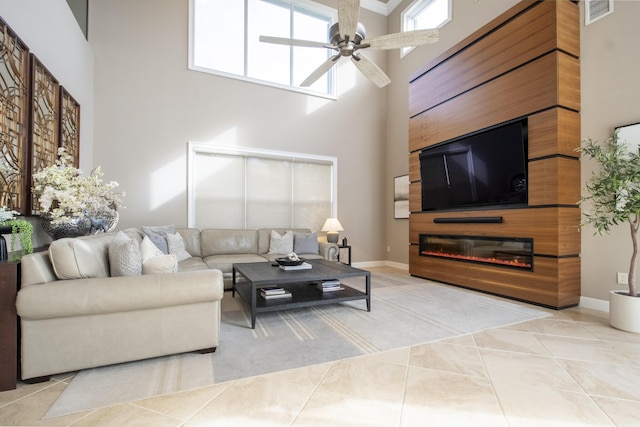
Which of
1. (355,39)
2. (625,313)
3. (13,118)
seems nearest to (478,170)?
(625,313)

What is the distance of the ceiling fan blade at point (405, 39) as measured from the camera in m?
2.82

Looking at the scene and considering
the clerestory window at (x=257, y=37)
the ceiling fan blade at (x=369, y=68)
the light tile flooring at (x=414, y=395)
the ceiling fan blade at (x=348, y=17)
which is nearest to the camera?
the light tile flooring at (x=414, y=395)

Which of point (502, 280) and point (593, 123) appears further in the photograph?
point (502, 280)

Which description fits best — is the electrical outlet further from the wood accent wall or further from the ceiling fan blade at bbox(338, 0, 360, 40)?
the ceiling fan blade at bbox(338, 0, 360, 40)

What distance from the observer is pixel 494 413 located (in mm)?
1444

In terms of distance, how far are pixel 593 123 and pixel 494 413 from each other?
324 centimetres

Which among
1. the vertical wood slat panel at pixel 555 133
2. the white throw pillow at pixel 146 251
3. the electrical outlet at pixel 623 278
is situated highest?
the vertical wood slat panel at pixel 555 133

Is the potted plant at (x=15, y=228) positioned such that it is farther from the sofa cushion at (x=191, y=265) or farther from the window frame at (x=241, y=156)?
the window frame at (x=241, y=156)

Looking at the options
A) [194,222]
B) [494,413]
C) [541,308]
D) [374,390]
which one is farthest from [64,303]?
[541,308]

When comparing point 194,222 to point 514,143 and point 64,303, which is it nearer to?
point 64,303

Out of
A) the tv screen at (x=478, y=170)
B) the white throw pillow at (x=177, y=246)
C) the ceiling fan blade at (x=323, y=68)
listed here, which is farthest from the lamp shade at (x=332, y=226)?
the ceiling fan blade at (x=323, y=68)

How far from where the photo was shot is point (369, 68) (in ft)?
11.1

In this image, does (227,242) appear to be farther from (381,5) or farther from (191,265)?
(381,5)

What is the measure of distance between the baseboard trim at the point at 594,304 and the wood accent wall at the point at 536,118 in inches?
3.5
